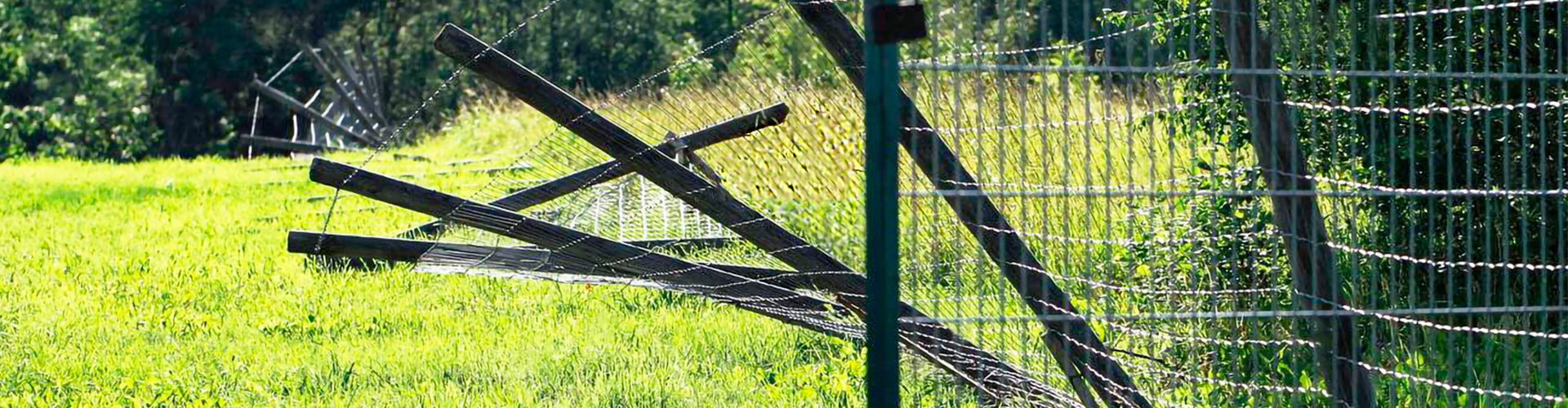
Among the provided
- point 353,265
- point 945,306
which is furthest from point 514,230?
point 353,265

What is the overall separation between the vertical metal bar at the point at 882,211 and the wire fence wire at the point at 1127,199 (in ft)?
0.54

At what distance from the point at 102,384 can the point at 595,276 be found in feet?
5.69

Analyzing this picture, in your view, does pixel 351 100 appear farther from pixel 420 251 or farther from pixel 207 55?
pixel 420 251

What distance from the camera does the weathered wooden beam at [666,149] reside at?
154 inches

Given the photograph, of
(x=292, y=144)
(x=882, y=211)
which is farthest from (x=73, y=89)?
(x=882, y=211)

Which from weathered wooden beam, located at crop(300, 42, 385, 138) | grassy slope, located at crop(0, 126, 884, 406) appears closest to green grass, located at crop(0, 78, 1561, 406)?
grassy slope, located at crop(0, 126, 884, 406)

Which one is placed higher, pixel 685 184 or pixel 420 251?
pixel 685 184

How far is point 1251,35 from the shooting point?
3434mm

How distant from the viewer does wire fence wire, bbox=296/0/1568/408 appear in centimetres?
327

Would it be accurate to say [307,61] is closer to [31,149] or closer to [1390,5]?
[31,149]

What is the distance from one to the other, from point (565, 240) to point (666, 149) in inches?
15.1

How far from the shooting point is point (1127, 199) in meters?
3.43

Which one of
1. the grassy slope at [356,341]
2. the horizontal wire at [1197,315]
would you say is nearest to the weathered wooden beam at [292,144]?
the grassy slope at [356,341]

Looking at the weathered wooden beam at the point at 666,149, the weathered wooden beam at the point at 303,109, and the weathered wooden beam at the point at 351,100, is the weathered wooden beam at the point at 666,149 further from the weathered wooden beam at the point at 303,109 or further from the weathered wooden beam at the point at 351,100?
the weathered wooden beam at the point at 351,100
